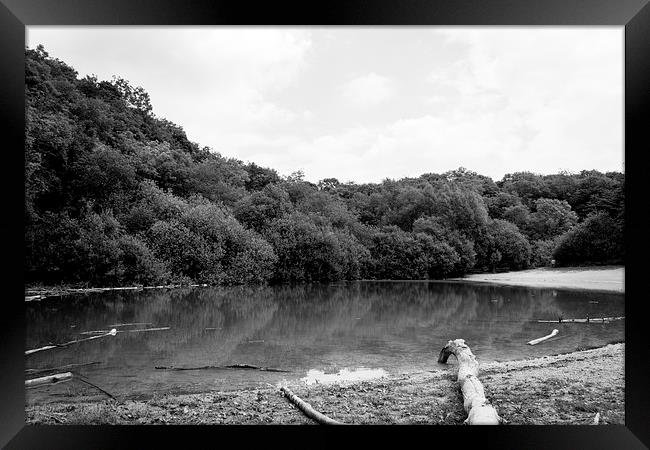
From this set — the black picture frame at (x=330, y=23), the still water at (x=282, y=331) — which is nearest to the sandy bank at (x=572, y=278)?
the still water at (x=282, y=331)

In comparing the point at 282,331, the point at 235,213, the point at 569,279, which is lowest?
the point at 282,331

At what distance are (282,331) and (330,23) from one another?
473 centimetres

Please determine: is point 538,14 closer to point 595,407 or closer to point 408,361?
point 595,407

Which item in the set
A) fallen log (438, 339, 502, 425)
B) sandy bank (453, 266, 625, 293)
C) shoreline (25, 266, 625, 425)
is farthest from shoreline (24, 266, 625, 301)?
fallen log (438, 339, 502, 425)

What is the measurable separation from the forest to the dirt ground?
447 cm

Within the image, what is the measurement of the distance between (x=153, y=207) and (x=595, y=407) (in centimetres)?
879

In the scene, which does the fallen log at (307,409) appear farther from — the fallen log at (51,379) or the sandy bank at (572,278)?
the sandy bank at (572,278)

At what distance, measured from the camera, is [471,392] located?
3.78 meters

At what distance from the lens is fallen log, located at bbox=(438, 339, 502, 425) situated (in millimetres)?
3283

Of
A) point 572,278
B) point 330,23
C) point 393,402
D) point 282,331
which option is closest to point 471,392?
point 393,402

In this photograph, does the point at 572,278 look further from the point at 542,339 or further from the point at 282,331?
the point at 282,331

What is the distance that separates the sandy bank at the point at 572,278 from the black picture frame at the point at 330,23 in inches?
303

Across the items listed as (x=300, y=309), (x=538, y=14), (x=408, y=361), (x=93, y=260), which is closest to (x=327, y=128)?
(x=300, y=309)

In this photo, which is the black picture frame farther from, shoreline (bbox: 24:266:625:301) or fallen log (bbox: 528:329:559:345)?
shoreline (bbox: 24:266:625:301)
